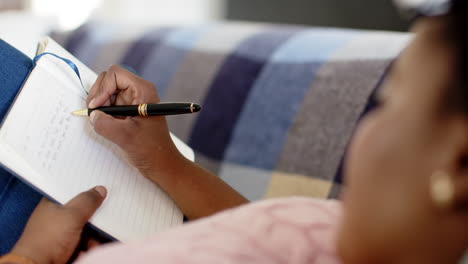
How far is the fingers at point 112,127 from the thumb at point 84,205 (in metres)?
0.09

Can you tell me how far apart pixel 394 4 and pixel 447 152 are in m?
1.90

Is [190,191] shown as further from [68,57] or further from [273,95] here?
[273,95]

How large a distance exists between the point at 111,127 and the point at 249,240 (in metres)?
0.31

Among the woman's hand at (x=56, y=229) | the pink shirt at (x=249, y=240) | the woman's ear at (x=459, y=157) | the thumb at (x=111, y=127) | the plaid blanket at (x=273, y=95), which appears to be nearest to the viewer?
the woman's ear at (x=459, y=157)

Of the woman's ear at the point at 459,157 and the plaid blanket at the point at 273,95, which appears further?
the plaid blanket at the point at 273,95

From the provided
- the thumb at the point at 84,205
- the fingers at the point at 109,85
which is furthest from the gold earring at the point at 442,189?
the fingers at the point at 109,85

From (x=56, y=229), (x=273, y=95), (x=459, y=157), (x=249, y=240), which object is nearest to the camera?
(x=459, y=157)

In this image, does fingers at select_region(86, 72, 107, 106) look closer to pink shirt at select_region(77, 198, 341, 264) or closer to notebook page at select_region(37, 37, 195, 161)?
notebook page at select_region(37, 37, 195, 161)

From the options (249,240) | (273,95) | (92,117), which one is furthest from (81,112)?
(273,95)

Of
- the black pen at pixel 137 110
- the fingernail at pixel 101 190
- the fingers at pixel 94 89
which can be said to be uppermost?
the fingers at pixel 94 89

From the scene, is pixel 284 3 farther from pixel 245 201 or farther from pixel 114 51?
pixel 245 201

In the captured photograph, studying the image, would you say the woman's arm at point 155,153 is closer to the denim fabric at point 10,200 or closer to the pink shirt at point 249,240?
the denim fabric at point 10,200

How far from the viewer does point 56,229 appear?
0.64 metres

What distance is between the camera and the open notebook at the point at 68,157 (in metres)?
0.65
